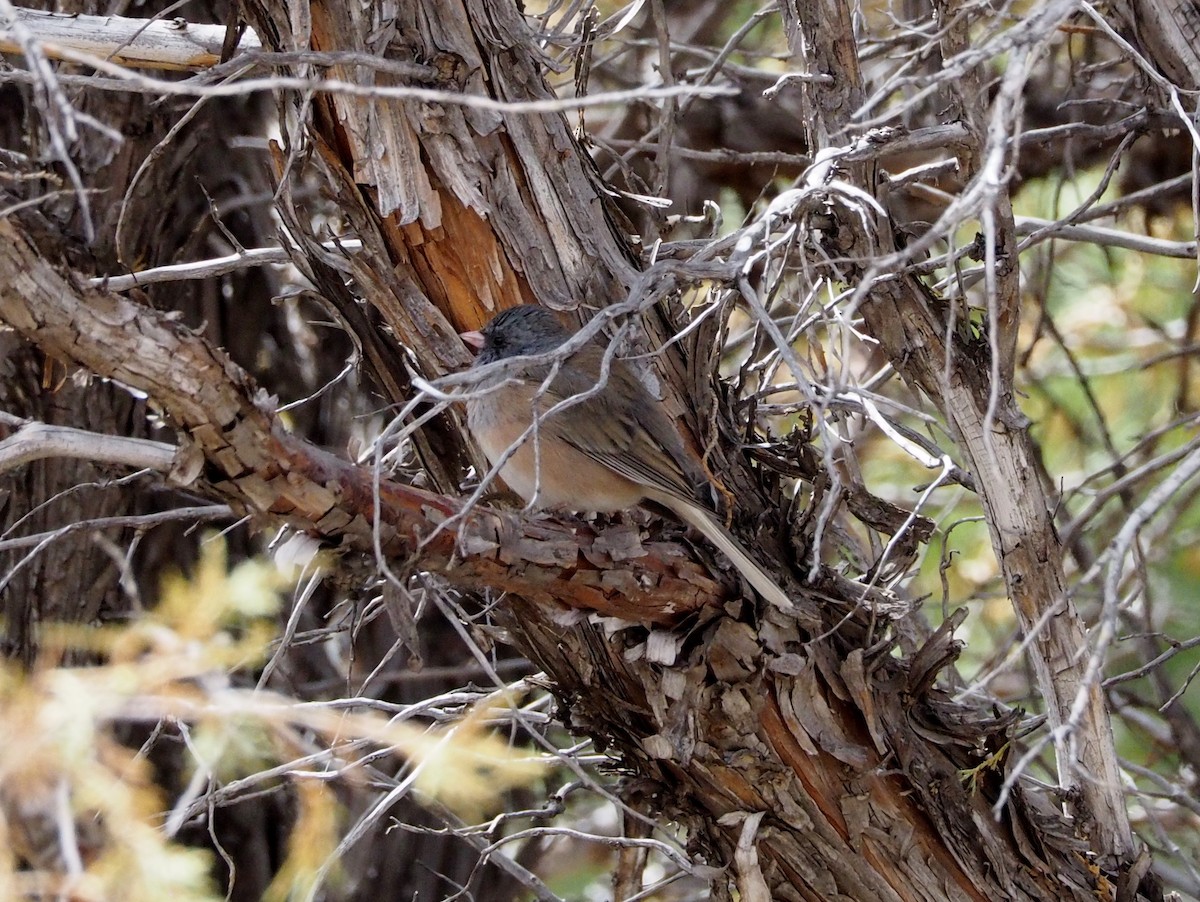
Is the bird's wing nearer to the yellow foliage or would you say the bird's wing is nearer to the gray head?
the gray head

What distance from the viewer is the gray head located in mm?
2713

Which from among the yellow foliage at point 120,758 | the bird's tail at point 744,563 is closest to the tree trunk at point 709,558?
the bird's tail at point 744,563

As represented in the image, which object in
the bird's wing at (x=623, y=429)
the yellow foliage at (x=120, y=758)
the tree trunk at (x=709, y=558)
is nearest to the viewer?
the yellow foliage at (x=120, y=758)

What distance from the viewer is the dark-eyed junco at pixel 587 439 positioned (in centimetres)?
270

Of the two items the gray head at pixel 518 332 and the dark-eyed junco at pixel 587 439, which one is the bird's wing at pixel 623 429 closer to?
the dark-eyed junco at pixel 587 439

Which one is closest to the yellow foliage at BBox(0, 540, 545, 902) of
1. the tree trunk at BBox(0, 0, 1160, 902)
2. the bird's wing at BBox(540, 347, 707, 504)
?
the tree trunk at BBox(0, 0, 1160, 902)

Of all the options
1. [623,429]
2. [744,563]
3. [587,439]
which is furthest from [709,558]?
[587,439]

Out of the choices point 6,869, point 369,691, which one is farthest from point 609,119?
point 6,869

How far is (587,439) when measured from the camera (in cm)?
312

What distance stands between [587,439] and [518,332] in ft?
1.45

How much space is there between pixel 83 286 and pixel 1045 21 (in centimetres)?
139

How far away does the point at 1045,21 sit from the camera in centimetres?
172

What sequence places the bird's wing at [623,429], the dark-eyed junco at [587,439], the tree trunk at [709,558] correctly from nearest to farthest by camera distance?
the tree trunk at [709,558], the dark-eyed junco at [587,439], the bird's wing at [623,429]

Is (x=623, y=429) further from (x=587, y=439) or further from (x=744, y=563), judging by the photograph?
(x=744, y=563)
